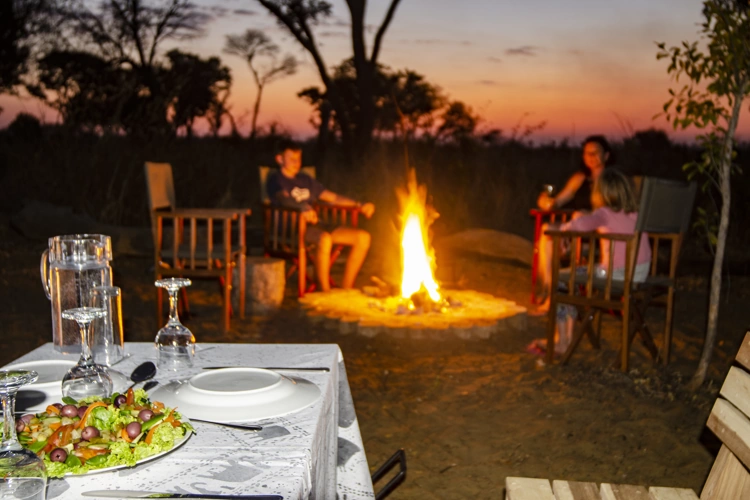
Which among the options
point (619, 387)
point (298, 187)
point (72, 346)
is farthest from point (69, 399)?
point (298, 187)

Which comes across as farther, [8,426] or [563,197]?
[563,197]

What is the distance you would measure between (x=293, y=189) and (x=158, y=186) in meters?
1.28

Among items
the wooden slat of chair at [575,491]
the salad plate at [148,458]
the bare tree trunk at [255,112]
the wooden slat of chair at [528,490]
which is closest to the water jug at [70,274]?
the salad plate at [148,458]

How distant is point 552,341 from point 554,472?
1.56 meters

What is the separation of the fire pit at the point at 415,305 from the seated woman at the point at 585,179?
0.96 metres

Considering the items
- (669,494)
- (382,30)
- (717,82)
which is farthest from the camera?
(382,30)

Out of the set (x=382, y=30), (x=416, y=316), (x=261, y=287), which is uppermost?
(x=382, y=30)

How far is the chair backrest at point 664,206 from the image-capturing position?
4.13 metres

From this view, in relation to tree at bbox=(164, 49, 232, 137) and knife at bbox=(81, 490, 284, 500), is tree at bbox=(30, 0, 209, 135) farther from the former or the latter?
knife at bbox=(81, 490, 284, 500)

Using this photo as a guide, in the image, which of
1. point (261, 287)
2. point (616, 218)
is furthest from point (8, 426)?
point (261, 287)

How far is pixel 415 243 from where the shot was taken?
5852mm

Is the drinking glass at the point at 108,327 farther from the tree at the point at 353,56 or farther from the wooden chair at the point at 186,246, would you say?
the tree at the point at 353,56

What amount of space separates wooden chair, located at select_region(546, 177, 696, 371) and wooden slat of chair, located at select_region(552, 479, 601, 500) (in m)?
2.32

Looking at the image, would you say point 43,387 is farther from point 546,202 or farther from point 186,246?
point 546,202
